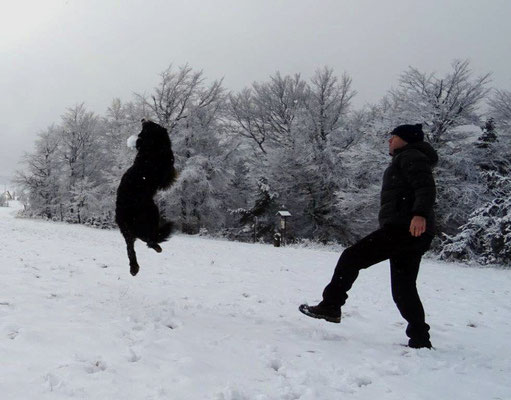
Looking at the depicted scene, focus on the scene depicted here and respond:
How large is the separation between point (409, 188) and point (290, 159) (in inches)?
894

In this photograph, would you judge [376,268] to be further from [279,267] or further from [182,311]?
[182,311]

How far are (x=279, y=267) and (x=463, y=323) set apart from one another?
466 centimetres

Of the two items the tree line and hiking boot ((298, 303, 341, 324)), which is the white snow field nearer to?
hiking boot ((298, 303, 341, 324))

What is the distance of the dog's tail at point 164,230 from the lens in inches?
182

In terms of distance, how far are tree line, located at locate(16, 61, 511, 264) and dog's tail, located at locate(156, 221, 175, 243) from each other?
39.7 ft

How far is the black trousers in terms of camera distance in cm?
351

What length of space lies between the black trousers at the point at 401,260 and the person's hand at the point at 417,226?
0.19m

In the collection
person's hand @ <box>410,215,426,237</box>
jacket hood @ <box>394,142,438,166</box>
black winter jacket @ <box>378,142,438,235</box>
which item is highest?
jacket hood @ <box>394,142,438,166</box>

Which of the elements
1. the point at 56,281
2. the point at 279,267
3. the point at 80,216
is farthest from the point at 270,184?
the point at 56,281

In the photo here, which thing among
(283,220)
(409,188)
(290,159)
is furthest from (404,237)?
(290,159)

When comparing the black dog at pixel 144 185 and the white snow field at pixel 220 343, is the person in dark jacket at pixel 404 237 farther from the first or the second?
the black dog at pixel 144 185

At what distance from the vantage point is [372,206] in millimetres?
20703

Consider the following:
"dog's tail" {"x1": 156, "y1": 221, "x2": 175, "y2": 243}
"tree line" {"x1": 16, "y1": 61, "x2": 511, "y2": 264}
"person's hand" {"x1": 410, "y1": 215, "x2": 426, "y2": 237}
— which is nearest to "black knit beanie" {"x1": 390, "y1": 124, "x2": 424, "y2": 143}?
"person's hand" {"x1": 410, "y1": 215, "x2": 426, "y2": 237}

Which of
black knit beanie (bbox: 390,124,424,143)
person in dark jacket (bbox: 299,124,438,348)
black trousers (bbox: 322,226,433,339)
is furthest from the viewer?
black knit beanie (bbox: 390,124,424,143)
